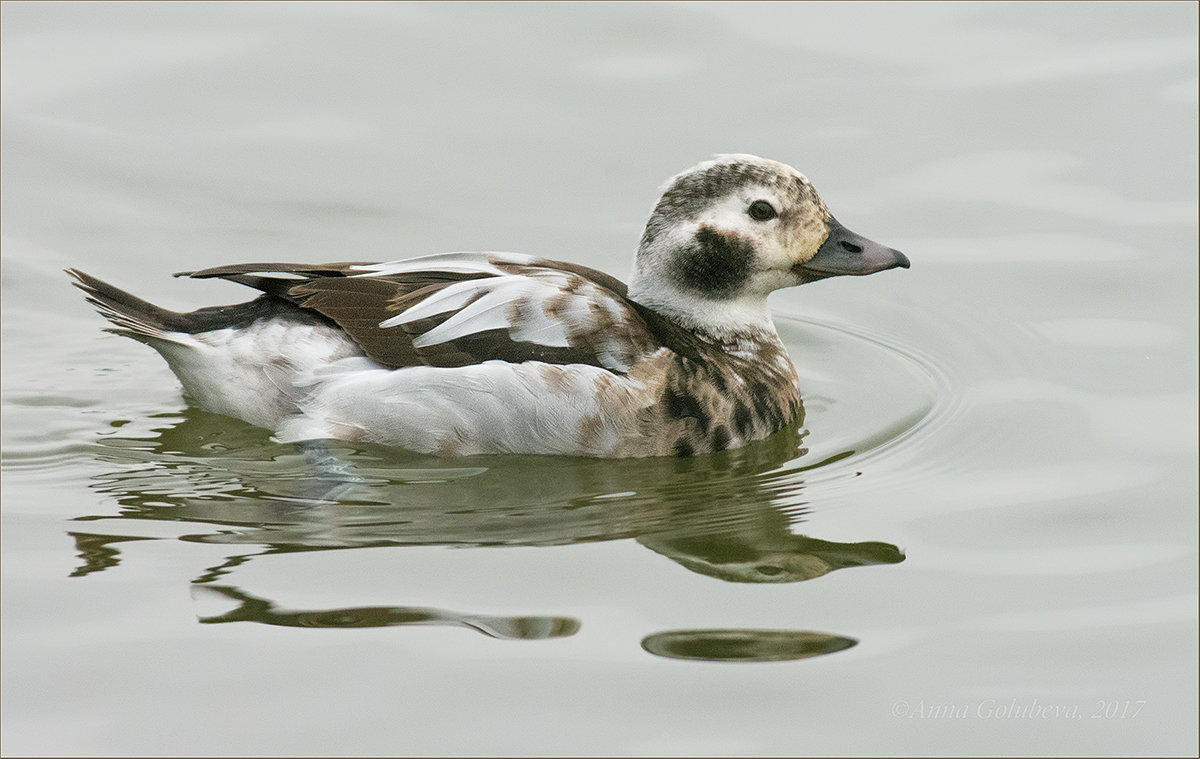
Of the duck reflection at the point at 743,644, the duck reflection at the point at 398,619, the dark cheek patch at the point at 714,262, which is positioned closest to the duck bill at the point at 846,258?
the dark cheek patch at the point at 714,262

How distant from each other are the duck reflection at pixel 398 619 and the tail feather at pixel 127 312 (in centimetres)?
188

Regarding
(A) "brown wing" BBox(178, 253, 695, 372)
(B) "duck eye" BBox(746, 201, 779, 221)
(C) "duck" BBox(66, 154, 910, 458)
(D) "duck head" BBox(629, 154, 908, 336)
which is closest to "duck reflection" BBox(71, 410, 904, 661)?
(C) "duck" BBox(66, 154, 910, 458)

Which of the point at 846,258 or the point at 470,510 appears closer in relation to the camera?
the point at 470,510

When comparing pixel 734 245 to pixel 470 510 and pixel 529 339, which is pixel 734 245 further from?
pixel 470 510

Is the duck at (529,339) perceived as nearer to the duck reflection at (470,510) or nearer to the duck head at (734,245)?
the duck head at (734,245)

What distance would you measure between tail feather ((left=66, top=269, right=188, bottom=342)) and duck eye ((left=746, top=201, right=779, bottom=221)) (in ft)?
8.15

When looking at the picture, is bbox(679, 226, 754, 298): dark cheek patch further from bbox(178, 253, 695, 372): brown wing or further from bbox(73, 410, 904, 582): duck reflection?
bbox(73, 410, 904, 582): duck reflection

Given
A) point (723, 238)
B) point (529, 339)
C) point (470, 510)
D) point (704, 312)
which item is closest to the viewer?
point (470, 510)

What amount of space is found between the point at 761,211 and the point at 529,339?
122 cm

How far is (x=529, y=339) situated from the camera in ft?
23.6

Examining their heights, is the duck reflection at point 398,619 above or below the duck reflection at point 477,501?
below

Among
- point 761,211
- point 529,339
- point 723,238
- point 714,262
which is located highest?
point 761,211

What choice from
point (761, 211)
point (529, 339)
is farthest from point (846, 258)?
point (529, 339)

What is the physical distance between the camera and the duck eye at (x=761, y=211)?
7.61 metres
